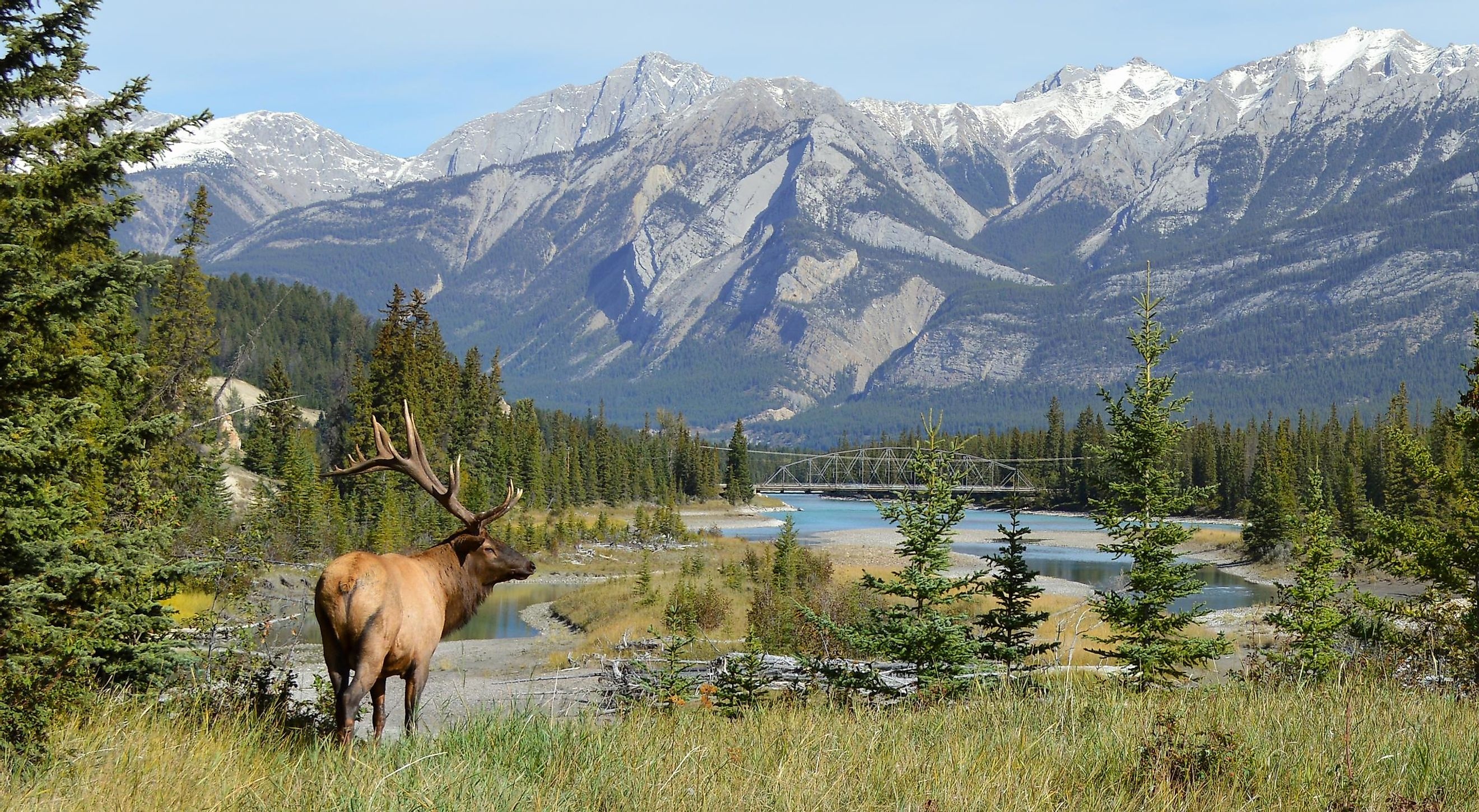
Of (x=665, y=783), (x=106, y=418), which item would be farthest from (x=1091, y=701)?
(x=106, y=418)

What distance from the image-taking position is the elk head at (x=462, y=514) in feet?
26.4

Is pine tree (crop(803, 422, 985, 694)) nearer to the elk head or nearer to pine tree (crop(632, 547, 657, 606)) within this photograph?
the elk head

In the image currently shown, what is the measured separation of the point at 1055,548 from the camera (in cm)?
7631

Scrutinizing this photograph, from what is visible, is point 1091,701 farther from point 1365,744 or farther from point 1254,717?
point 1365,744

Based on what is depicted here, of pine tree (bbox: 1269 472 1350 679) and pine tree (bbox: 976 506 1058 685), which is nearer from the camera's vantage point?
pine tree (bbox: 976 506 1058 685)

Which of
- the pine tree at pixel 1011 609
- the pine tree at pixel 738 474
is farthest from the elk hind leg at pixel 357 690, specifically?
the pine tree at pixel 738 474

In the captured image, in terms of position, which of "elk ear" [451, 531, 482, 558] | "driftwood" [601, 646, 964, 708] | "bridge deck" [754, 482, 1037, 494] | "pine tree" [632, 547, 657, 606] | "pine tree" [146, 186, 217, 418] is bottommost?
"pine tree" [632, 547, 657, 606]

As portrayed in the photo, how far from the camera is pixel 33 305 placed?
7.84 meters

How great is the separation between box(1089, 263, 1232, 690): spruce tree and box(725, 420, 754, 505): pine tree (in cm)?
10527

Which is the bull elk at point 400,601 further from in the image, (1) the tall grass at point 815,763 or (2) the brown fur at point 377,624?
(1) the tall grass at point 815,763

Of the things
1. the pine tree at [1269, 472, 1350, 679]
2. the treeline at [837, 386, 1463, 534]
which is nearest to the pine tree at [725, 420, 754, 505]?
the treeline at [837, 386, 1463, 534]

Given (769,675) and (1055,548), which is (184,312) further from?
(1055,548)

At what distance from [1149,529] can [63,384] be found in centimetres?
1333

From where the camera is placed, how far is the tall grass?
4398 mm
